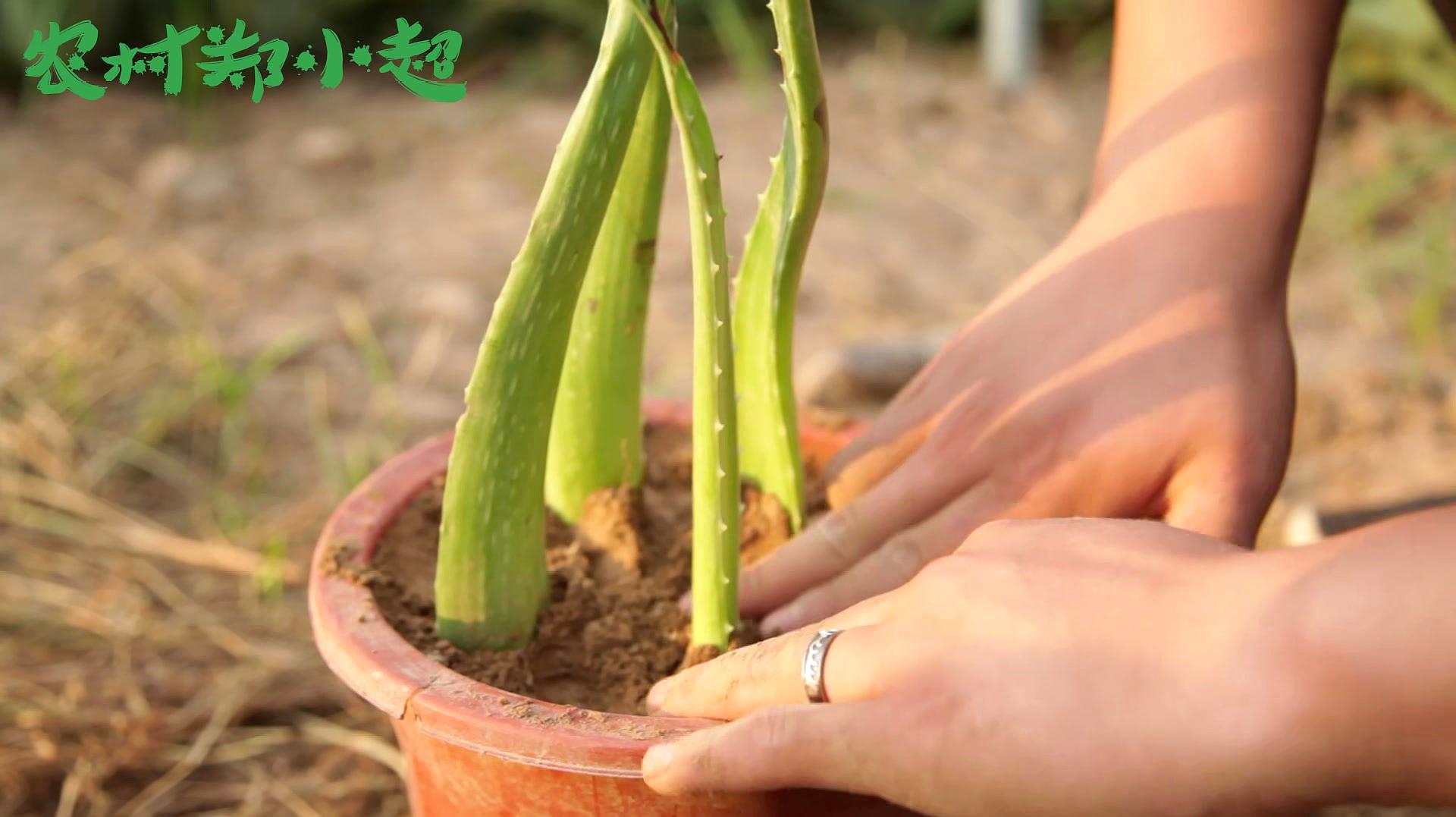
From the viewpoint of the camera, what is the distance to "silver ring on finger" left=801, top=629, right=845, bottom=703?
685 millimetres

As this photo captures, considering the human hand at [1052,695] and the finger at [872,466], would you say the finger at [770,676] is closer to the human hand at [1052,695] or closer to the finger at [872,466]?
the human hand at [1052,695]

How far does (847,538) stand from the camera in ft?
2.94

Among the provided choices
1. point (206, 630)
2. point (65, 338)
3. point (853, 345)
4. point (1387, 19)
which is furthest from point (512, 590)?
point (1387, 19)

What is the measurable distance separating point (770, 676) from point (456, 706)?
0.59 ft

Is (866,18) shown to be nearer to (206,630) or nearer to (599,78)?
(206,630)

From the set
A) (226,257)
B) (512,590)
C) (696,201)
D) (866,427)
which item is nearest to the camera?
(696,201)

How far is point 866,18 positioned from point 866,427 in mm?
2272

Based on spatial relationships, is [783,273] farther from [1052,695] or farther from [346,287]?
[346,287]

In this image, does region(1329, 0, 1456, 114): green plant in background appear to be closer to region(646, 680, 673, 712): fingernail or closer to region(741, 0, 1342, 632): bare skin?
region(741, 0, 1342, 632): bare skin

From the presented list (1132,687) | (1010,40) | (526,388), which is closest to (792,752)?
(1132,687)

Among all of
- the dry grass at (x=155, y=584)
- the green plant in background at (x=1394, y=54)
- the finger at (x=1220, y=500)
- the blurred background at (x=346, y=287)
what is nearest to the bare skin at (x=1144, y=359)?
the finger at (x=1220, y=500)

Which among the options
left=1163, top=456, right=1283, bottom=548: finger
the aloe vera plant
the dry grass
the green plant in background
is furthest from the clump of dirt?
the green plant in background

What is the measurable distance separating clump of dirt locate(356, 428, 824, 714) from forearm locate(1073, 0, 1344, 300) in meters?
0.32

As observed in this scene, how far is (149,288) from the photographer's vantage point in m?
2.15
